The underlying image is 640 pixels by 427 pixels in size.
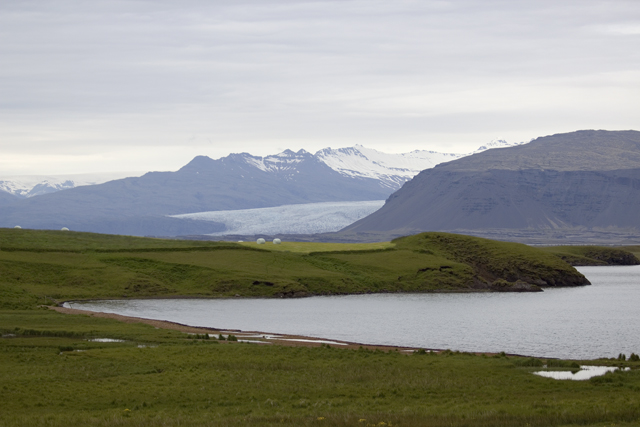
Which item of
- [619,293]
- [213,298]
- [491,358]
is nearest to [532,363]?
[491,358]

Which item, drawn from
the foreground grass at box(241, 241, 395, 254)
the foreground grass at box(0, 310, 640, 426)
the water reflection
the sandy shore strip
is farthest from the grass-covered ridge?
the water reflection

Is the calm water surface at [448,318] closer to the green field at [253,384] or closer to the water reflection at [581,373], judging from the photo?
the water reflection at [581,373]

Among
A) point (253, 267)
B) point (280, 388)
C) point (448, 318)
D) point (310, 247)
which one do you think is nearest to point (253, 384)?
point (280, 388)

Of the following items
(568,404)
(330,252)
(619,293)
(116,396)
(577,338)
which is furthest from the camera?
(330,252)

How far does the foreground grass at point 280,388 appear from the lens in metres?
26.9

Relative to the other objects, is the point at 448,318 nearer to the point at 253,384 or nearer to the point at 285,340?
the point at 285,340

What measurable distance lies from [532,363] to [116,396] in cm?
2154

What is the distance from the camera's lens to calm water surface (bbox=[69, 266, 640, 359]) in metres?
55.9

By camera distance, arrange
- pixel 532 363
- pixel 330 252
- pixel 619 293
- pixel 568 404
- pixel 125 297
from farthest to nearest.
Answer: pixel 330 252, pixel 619 293, pixel 125 297, pixel 532 363, pixel 568 404

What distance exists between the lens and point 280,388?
110 feet

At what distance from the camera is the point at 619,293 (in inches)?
3979

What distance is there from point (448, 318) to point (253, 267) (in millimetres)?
40570

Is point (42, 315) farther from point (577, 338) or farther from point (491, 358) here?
point (577, 338)

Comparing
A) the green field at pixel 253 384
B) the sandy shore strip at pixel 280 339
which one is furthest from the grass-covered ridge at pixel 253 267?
the sandy shore strip at pixel 280 339
